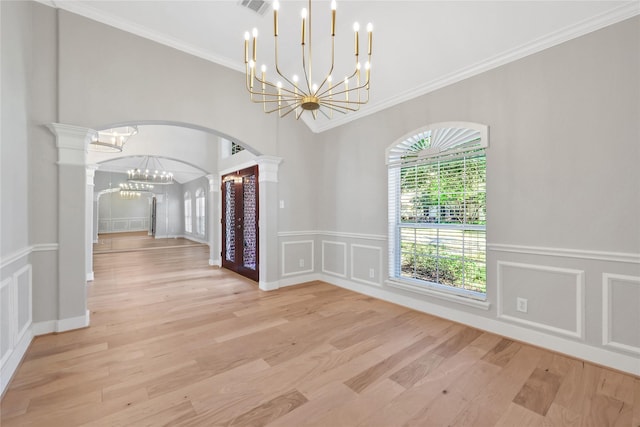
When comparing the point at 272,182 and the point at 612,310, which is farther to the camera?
the point at 272,182

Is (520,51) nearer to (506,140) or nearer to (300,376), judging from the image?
(506,140)

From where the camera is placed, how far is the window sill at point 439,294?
2.89m

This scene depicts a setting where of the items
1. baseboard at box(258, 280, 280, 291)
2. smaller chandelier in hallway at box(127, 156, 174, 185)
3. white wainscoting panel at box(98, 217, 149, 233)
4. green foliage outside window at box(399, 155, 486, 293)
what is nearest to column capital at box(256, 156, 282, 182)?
baseboard at box(258, 280, 280, 291)

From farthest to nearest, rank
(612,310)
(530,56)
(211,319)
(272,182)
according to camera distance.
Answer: (272,182)
(211,319)
(530,56)
(612,310)

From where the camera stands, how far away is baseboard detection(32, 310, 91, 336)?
105 inches

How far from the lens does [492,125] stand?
2.85 m

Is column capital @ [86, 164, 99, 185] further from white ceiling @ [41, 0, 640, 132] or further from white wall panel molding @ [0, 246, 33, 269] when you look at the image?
white wall panel molding @ [0, 246, 33, 269]

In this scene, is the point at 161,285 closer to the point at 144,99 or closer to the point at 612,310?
the point at 144,99

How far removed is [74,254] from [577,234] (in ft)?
16.0

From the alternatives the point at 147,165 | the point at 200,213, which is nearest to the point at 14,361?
the point at 147,165

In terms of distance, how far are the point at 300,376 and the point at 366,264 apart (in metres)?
2.29

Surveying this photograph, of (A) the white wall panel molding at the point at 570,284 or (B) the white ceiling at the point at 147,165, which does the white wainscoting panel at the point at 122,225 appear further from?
(A) the white wall panel molding at the point at 570,284

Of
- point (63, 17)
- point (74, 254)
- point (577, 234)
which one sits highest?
point (63, 17)

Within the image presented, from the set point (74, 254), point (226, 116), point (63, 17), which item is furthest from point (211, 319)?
point (63, 17)
